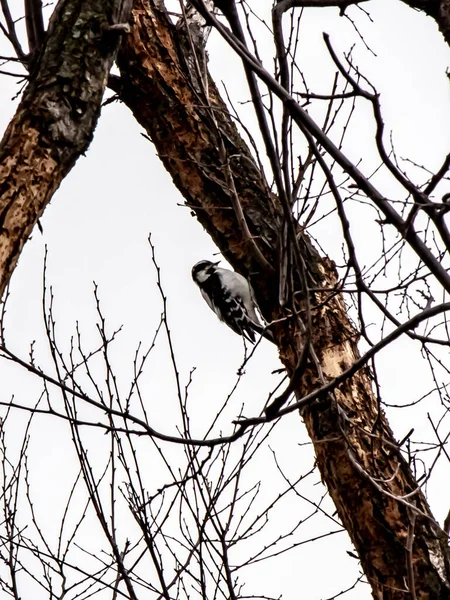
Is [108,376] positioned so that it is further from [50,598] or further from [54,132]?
[54,132]

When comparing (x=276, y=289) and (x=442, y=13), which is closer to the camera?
(x=442, y=13)

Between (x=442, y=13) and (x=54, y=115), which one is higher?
(x=54, y=115)

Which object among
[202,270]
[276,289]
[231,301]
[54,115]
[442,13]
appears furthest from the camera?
[202,270]

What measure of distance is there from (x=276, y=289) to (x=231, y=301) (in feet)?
4.78

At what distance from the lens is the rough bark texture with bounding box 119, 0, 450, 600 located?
3.28 meters

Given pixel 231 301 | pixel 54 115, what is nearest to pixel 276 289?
pixel 231 301

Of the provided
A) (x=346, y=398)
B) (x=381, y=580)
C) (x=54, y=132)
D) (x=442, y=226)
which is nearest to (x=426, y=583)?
(x=381, y=580)

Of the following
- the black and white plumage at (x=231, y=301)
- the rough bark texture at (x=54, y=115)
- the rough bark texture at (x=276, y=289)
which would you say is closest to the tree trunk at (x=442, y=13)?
the rough bark texture at (x=54, y=115)

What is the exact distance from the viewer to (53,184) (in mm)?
2160

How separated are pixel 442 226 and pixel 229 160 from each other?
8.49ft

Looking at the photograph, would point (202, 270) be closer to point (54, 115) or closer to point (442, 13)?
point (54, 115)

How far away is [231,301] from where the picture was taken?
5.42 meters

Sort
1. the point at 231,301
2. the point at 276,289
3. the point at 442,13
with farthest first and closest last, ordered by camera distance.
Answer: the point at 231,301 → the point at 276,289 → the point at 442,13

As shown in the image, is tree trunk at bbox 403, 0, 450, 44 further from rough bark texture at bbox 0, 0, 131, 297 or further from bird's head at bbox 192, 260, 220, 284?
bird's head at bbox 192, 260, 220, 284
